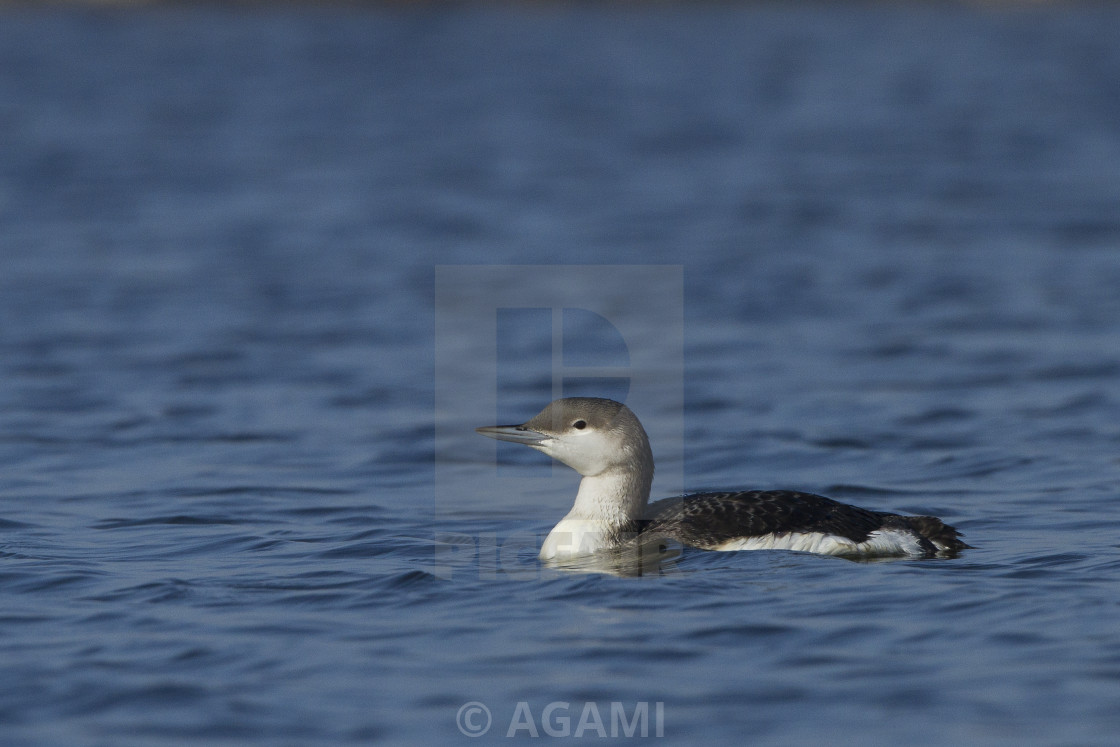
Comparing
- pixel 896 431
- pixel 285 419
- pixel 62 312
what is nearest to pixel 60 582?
pixel 285 419

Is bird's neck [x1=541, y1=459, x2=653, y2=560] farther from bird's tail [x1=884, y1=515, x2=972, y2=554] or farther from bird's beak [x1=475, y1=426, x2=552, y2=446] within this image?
bird's tail [x1=884, y1=515, x2=972, y2=554]

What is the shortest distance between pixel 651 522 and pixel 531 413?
3420mm

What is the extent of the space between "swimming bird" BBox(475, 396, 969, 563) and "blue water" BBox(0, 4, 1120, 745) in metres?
0.15

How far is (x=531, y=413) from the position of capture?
422 inches

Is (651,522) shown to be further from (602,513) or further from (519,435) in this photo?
(519,435)

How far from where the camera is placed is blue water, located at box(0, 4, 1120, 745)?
5.44 metres

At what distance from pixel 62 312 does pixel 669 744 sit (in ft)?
34.4

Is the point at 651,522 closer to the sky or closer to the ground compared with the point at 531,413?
closer to the ground

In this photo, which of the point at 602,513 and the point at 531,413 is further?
the point at 531,413

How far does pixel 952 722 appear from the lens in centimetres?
503

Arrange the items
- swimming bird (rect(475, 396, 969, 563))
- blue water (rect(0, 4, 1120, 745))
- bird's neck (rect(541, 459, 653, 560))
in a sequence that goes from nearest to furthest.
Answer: blue water (rect(0, 4, 1120, 745)) < swimming bird (rect(475, 396, 969, 563)) < bird's neck (rect(541, 459, 653, 560))

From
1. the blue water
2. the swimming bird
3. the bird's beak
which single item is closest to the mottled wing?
the swimming bird

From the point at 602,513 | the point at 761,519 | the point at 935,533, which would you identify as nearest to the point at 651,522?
the point at 602,513

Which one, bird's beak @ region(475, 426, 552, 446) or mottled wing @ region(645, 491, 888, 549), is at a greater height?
bird's beak @ region(475, 426, 552, 446)
